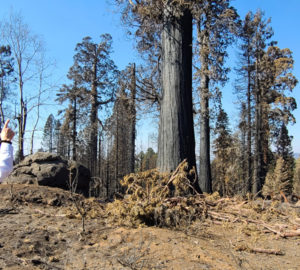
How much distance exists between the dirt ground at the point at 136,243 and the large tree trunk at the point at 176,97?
1.38m

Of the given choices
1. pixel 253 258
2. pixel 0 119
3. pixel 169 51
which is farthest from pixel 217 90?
pixel 0 119

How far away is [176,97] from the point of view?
15.6ft

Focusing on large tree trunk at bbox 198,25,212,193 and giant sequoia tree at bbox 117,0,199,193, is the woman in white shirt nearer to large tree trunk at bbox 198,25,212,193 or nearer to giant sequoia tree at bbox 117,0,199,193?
giant sequoia tree at bbox 117,0,199,193

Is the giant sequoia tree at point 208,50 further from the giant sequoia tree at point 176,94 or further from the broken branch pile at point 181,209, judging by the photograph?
the broken branch pile at point 181,209

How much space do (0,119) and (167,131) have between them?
16.9m

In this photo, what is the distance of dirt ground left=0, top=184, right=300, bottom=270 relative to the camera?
215 cm

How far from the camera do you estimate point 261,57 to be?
2014 cm

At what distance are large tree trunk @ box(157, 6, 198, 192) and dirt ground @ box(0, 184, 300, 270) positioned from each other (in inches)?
54.3

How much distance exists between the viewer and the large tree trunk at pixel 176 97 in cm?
457

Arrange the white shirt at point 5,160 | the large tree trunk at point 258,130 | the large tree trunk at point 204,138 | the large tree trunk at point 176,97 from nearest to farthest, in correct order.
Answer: the white shirt at point 5,160 → the large tree trunk at point 176,97 → the large tree trunk at point 204,138 → the large tree trunk at point 258,130

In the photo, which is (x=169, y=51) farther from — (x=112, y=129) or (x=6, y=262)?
(x=112, y=129)

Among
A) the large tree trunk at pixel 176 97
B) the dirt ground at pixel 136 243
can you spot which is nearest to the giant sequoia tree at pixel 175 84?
the large tree trunk at pixel 176 97

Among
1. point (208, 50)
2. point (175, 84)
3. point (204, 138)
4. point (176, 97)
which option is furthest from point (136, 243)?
point (204, 138)

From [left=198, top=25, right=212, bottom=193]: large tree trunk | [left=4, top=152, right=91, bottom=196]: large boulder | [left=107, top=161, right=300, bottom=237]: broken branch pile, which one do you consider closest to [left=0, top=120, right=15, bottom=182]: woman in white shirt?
[left=107, top=161, right=300, bottom=237]: broken branch pile
